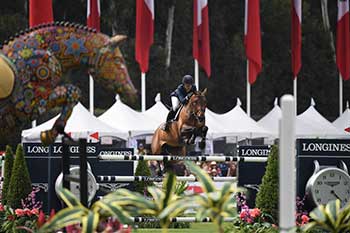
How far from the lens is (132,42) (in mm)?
52344

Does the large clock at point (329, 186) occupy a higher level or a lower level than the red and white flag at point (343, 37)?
lower

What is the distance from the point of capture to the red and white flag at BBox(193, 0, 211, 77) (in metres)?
30.4

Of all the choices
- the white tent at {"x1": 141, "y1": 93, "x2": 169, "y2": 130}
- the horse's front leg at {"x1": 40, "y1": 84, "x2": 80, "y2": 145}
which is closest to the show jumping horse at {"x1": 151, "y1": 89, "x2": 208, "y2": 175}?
the horse's front leg at {"x1": 40, "y1": 84, "x2": 80, "y2": 145}

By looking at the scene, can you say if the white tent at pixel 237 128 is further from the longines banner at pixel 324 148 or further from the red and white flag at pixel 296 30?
the longines banner at pixel 324 148

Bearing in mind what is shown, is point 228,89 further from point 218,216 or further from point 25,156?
point 218,216

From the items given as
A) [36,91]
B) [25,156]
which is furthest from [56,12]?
[36,91]

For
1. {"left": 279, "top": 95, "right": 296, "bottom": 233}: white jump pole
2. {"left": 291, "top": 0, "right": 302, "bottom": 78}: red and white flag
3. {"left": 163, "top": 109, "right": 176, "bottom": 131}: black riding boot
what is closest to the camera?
{"left": 279, "top": 95, "right": 296, "bottom": 233}: white jump pole

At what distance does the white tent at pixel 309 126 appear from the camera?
33312 millimetres

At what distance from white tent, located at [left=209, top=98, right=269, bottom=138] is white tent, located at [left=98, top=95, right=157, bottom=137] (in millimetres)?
2074

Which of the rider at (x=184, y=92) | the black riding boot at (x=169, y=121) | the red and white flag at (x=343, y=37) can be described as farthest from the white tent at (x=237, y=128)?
the rider at (x=184, y=92)

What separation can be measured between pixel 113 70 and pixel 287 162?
12.3ft

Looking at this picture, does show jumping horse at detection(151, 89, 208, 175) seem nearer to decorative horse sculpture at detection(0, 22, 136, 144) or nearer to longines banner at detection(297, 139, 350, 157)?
longines banner at detection(297, 139, 350, 157)

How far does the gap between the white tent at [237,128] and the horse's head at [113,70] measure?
74.6 ft

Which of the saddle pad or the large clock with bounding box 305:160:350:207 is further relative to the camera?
the large clock with bounding box 305:160:350:207
